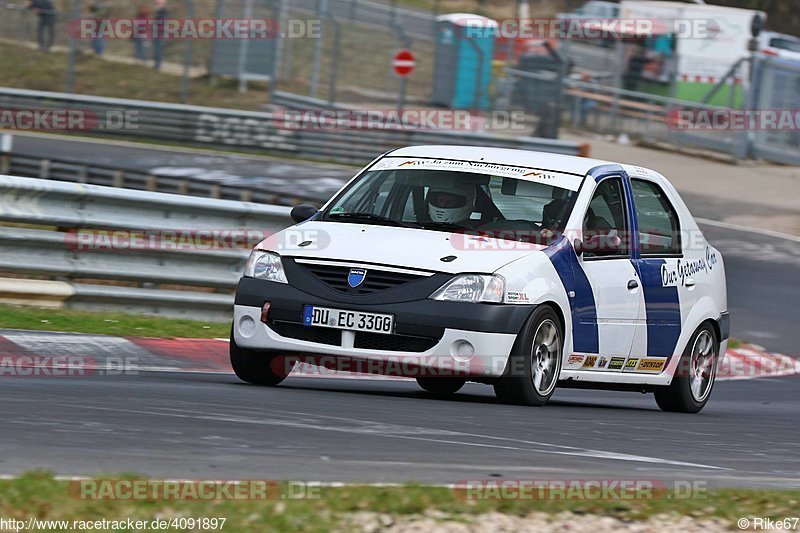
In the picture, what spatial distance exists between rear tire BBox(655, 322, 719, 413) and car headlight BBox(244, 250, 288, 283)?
312 centimetres

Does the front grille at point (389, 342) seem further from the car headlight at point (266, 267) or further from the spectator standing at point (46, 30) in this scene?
the spectator standing at point (46, 30)

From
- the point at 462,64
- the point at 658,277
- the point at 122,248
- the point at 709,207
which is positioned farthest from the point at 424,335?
the point at 462,64

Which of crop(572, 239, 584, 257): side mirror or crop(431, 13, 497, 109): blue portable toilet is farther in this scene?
crop(431, 13, 497, 109): blue portable toilet

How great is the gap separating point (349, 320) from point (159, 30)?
27076 mm

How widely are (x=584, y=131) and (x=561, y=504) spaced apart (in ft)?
94.6

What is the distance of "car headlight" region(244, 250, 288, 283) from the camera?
27.8ft

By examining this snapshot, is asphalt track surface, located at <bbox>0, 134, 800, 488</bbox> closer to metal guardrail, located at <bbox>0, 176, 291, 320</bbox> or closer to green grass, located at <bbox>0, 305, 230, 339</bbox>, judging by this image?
green grass, located at <bbox>0, 305, 230, 339</bbox>

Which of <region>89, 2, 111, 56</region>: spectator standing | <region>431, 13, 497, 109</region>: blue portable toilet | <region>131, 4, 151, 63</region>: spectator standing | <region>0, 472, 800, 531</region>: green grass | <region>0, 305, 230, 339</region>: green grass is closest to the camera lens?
<region>0, 472, 800, 531</region>: green grass

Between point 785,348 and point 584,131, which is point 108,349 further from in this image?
point 584,131

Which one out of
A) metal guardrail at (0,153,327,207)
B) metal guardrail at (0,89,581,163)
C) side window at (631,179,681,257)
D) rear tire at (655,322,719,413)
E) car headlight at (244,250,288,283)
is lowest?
metal guardrail at (0,89,581,163)

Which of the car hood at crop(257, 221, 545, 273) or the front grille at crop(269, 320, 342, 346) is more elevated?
the car hood at crop(257, 221, 545, 273)

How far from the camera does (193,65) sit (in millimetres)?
34188

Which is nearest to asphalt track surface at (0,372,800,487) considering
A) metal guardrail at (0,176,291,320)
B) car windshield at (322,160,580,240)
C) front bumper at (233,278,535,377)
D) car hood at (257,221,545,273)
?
front bumper at (233,278,535,377)

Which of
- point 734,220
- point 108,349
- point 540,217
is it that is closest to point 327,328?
Result: point 540,217
